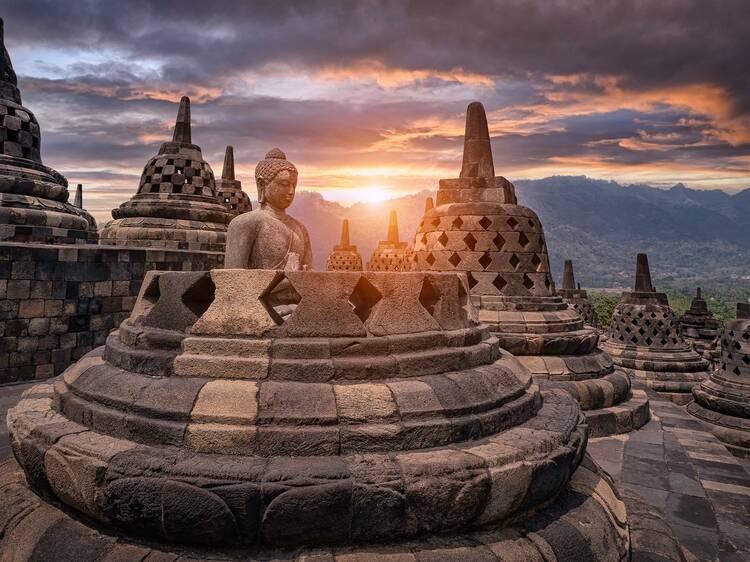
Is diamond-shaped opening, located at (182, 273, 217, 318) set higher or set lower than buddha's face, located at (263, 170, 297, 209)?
lower

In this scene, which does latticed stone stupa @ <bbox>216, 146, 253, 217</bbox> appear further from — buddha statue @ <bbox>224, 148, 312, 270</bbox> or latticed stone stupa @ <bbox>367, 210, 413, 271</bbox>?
buddha statue @ <bbox>224, 148, 312, 270</bbox>

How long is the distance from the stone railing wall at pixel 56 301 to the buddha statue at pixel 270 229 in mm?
5338

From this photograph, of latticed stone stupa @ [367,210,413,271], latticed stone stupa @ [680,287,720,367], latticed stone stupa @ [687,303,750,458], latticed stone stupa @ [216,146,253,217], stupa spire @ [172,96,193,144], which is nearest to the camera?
latticed stone stupa @ [687,303,750,458]

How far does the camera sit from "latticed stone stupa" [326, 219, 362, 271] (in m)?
24.4

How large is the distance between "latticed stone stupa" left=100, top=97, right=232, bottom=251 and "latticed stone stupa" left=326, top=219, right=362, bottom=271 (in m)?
10.9

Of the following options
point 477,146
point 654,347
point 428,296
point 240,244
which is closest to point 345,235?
point 654,347

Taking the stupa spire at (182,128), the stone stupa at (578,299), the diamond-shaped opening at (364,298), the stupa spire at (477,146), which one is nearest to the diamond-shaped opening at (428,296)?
the diamond-shaped opening at (364,298)

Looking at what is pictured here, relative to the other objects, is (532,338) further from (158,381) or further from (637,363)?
(637,363)

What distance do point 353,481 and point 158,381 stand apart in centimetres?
116

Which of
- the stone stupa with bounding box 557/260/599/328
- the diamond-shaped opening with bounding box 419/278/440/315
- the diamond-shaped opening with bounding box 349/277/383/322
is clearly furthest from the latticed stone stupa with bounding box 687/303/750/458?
the stone stupa with bounding box 557/260/599/328

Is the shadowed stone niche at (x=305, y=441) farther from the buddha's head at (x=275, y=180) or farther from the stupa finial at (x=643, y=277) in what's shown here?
the stupa finial at (x=643, y=277)

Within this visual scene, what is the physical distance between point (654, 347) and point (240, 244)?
10522mm

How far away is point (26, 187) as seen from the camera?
8945 mm

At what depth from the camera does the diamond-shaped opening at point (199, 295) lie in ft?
9.43
